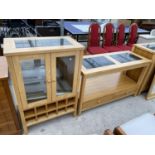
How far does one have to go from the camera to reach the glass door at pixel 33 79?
51.0 inches

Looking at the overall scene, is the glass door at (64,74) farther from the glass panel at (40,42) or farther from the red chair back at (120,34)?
the red chair back at (120,34)

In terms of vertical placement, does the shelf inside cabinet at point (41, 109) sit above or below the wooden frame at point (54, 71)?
below

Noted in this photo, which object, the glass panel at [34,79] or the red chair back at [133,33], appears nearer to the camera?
the glass panel at [34,79]

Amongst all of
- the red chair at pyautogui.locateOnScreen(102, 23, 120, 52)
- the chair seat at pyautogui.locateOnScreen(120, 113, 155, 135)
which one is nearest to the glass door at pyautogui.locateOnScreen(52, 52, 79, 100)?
the chair seat at pyautogui.locateOnScreen(120, 113, 155, 135)

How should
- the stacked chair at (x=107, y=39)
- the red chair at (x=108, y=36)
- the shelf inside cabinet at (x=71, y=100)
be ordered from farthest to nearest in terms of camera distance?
the red chair at (x=108, y=36)
the stacked chair at (x=107, y=39)
the shelf inside cabinet at (x=71, y=100)

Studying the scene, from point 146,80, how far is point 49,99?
1.74 metres

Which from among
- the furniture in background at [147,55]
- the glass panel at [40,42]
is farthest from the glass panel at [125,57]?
the glass panel at [40,42]

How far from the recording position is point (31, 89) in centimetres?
159

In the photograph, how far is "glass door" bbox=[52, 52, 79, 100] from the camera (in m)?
1.43

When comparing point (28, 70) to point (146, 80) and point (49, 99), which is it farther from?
point (146, 80)

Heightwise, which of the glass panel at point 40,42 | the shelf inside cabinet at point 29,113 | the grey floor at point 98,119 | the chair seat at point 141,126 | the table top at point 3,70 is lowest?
the grey floor at point 98,119

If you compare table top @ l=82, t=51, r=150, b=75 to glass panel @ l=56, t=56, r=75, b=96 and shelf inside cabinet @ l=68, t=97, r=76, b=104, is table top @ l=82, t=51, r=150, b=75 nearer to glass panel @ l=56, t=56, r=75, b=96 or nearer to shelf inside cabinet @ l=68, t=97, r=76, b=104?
glass panel @ l=56, t=56, r=75, b=96

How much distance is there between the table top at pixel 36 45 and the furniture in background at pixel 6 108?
9.8 inches

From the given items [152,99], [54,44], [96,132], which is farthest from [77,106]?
[152,99]
